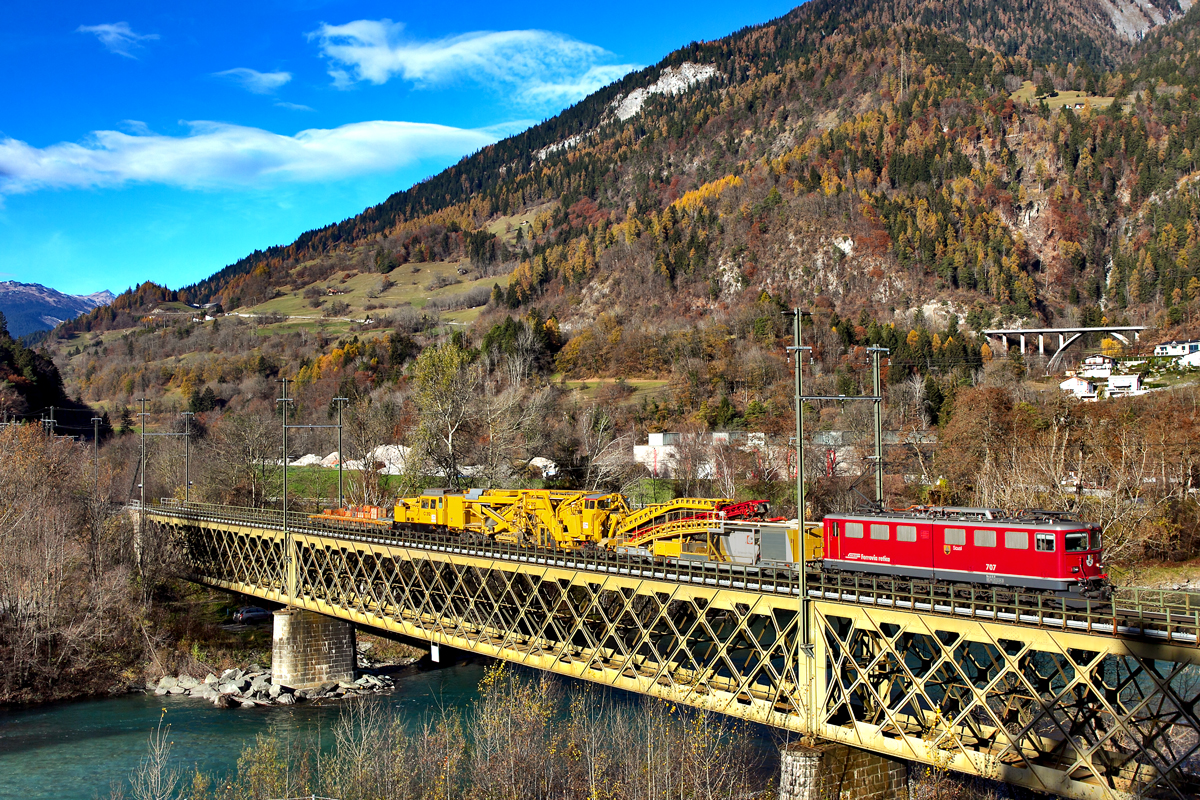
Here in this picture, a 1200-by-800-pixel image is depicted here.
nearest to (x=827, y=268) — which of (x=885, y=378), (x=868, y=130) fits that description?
(x=868, y=130)

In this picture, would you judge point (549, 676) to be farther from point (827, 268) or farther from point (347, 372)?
point (827, 268)

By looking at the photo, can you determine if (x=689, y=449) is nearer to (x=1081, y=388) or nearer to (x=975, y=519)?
(x=1081, y=388)

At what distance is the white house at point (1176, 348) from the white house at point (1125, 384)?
18629mm

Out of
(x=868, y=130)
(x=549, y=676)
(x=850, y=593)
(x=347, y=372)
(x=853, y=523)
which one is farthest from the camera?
(x=868, y=130)

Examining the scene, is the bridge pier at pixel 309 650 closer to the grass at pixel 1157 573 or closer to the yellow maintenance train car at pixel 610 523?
the yellow maintenance train car at pixel 610 523

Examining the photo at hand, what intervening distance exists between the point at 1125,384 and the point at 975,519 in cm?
8632

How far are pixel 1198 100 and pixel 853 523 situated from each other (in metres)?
194

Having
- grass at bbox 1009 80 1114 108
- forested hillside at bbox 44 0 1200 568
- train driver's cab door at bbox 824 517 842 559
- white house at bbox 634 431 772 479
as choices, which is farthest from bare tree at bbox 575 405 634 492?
grass at bbox 1009 80 1114 108

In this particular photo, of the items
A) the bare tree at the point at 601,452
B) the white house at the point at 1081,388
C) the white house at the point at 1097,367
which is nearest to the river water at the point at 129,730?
the bare tree at the point at 601,452

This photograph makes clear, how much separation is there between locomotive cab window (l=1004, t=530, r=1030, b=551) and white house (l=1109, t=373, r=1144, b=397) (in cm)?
8201

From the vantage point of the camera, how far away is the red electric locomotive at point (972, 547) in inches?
1002

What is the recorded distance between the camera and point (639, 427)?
109m

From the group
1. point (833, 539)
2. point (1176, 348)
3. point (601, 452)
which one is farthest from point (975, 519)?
point (1176, 348)

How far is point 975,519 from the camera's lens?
27734 mm
